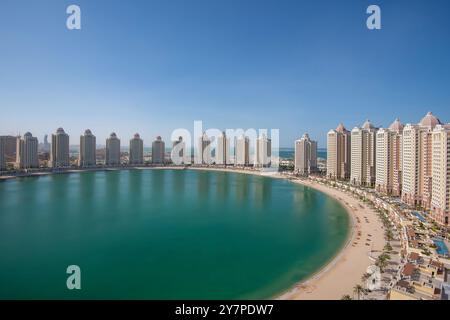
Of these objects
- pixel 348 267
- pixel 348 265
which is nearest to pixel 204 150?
pixel 348 265

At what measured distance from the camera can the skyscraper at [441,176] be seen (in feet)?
31.4

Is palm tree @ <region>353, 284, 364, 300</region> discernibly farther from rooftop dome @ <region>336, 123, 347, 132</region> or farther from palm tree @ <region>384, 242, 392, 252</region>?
rooftop dome @ <region>336, 123, 347, 132</region>

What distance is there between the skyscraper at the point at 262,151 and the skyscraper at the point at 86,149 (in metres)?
22.6

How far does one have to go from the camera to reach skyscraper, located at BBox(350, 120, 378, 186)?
18.6 m

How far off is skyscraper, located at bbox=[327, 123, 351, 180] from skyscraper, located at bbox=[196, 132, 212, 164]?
846 inches

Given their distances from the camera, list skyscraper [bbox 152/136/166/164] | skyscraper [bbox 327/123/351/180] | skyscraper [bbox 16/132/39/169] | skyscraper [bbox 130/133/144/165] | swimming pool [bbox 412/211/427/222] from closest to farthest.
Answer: swimming pool [bbox 412/211/427/222]
skyscraper [bbox 327/123/351/180]
skyscraper [bbox 16/132/39/169]
skyscraper [bbox 130/133/144/165]
skyscraper [bbox 152/136/166/164]

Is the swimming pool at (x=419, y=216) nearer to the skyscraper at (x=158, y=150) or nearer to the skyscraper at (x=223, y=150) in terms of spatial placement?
the skyscraper at (x=223, y=150)

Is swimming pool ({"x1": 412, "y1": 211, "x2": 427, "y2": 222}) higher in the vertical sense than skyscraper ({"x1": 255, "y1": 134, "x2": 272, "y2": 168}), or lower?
lower

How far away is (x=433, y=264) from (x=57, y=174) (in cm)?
3220

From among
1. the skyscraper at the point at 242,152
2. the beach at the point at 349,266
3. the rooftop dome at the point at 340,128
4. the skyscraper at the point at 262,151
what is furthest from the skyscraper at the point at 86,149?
the beach at the point at 349,266

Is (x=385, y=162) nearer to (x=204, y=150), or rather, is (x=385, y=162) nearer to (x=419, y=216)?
(x=419, y=216)

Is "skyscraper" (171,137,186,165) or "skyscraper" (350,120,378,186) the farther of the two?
"skyscraper" (171,137,186,165)

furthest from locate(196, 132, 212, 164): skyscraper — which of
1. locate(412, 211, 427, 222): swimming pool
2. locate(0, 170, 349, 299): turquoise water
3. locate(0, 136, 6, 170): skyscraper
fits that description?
locate(412, 211, 427, 222): swimming pool
